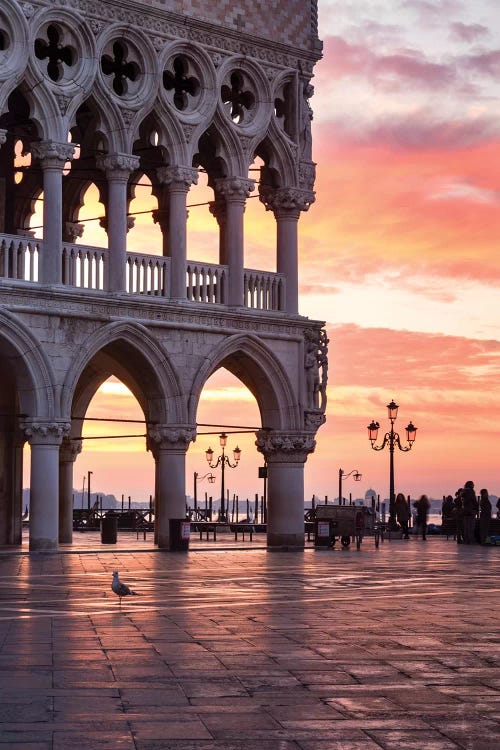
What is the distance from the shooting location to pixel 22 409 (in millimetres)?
30406

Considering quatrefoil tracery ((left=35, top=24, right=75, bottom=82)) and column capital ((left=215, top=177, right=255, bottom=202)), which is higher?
quatrefoil tracery ((left=35, top=24, right=75, bottom=82))

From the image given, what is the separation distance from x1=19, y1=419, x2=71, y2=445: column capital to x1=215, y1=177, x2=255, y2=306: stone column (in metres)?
5.63

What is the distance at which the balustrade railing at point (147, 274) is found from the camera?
3225 centimetres

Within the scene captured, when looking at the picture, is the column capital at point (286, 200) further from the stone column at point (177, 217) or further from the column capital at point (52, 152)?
the column capital at point (52, 152)

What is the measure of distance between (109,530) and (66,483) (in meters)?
2.24

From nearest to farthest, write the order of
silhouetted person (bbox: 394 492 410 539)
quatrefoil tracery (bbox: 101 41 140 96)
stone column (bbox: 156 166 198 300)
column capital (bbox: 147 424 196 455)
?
quatrefoil tracery (bbox: 101 41 140 96)
column capital (bbox: 147 424 196 455)
stone column (bbox: 156 166 198 300)
silhouetted person (bbox: 394 492 410 539)

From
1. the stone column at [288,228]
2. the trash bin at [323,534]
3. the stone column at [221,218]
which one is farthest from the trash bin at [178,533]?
the stone column at [221,218]

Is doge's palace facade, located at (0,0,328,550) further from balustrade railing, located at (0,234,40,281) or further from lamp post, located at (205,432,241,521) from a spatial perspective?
lamp post, located at (205,432,241,521)

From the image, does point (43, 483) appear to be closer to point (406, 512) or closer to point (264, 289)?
point (264, 289)

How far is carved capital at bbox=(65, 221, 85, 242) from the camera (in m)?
36.4

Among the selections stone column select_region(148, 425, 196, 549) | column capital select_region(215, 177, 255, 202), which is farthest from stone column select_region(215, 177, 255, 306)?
stone column select_region(148, 425, 196, 549)

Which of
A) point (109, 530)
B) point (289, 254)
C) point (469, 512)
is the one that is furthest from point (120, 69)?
point (469, 512)

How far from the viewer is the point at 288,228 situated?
3550 centimetres

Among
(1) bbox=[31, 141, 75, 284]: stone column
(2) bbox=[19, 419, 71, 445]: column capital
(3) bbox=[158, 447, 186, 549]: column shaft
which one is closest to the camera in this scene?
(2) bbox=[19, 419, 71, 445]: column capital
